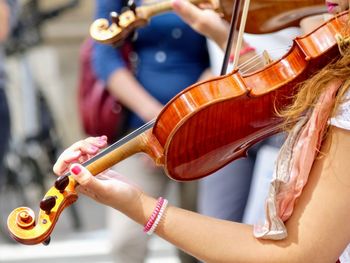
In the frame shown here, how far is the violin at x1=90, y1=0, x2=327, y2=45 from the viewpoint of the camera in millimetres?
1978

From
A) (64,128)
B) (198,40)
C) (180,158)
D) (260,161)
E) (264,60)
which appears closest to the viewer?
(180,158)

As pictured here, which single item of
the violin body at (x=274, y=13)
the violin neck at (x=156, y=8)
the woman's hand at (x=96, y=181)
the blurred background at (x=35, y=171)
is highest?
the violin neck at (x=156, y=8)

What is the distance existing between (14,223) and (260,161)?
3.66 ft

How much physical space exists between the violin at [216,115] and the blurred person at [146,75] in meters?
1.04

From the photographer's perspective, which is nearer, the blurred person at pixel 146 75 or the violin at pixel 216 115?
the violin at pixel 216 115

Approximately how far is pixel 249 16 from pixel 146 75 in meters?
0.67

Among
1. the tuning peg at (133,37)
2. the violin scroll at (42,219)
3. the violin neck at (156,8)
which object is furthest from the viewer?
the tuning peg at (133,37)

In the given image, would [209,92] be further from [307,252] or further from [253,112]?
[307,252]

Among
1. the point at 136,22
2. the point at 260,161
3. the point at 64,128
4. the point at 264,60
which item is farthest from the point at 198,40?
the point at 64,128

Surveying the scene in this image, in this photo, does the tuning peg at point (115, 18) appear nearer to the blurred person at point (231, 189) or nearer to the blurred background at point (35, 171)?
the blurred person at point (231, 189)

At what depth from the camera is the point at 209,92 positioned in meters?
1.52

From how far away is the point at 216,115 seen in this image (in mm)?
1528

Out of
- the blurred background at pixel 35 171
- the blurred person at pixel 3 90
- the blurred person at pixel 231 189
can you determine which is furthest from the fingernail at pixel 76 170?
the blurred background at pixel 35 171

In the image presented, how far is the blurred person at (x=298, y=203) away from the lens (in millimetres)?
1506
